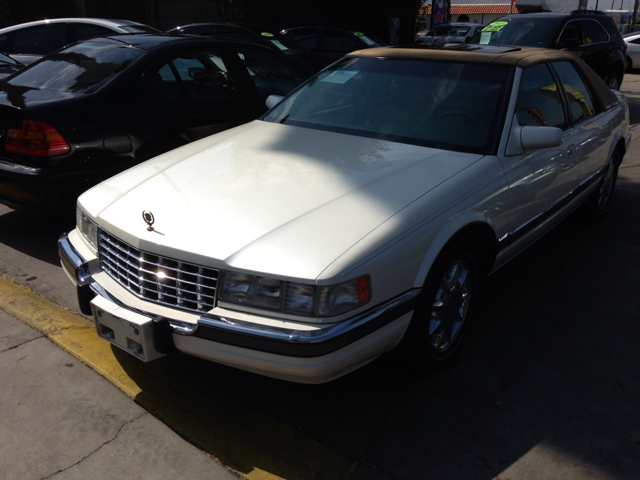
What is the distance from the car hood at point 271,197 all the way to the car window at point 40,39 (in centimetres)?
595

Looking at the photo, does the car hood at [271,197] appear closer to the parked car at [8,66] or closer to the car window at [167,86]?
the car window at [167,86]

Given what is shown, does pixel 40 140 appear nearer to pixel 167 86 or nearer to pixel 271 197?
pixel 167 86

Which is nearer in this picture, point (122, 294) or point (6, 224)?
point (122, 294)

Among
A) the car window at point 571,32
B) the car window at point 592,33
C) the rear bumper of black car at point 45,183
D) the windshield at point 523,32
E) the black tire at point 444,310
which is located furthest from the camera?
the car window at point 592,33

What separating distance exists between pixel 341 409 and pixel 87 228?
5.31 ft

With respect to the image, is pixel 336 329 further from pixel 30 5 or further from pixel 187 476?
pixel 30 5

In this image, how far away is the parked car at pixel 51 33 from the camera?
26.4 ft

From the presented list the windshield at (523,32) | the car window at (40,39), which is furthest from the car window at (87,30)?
the windshield at (523,32)

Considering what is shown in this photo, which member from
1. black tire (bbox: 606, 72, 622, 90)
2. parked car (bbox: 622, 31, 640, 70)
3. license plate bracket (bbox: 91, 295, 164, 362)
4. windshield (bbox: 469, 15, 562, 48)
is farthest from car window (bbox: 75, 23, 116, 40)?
parked car (bbox: 622, 31, 640, 70)

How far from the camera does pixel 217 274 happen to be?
2457 mm

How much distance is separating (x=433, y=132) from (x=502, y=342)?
50.2 inches

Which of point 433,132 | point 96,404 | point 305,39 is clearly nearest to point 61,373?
point 96,404

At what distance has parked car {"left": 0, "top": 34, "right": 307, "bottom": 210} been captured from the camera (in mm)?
4281

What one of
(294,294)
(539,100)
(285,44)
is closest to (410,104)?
(539,100)
